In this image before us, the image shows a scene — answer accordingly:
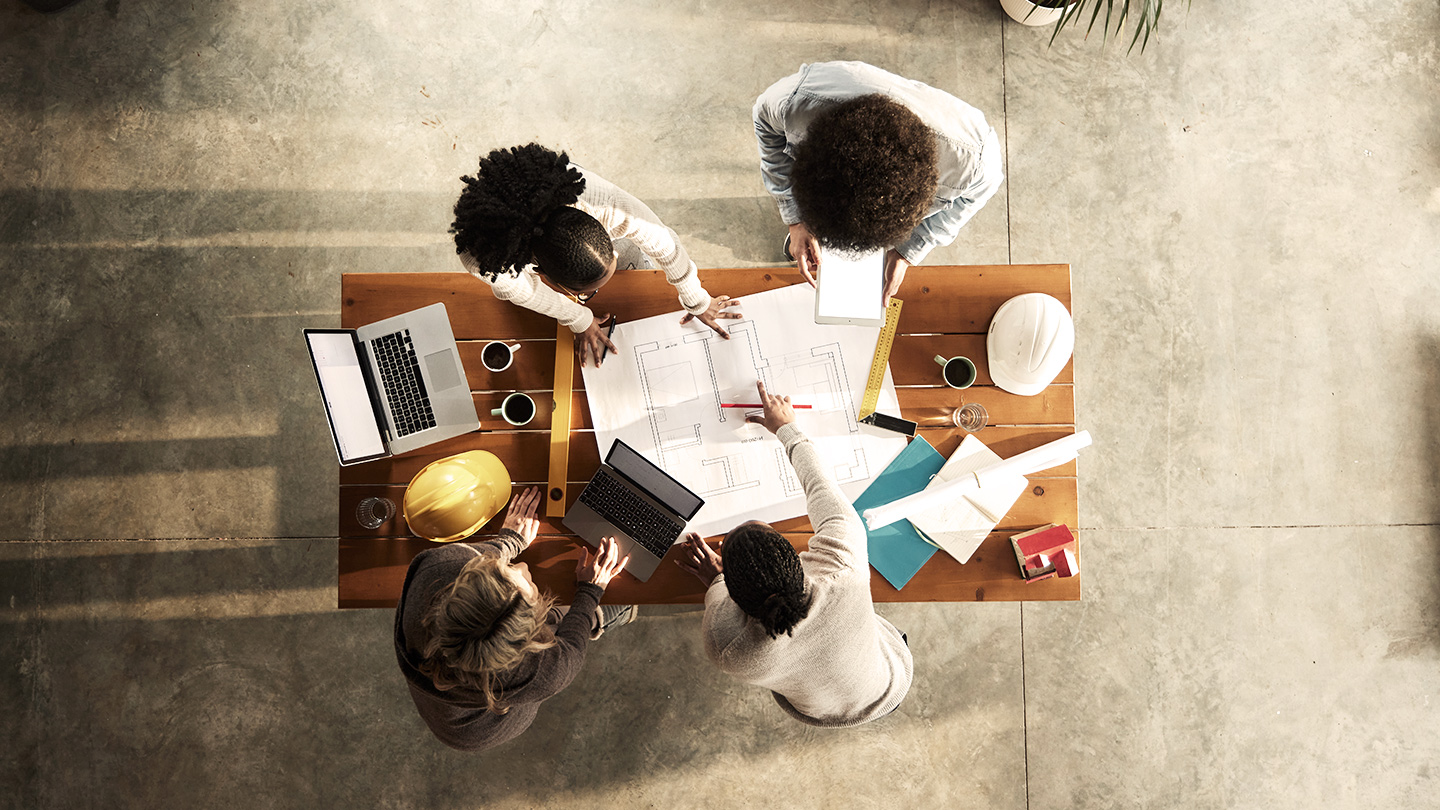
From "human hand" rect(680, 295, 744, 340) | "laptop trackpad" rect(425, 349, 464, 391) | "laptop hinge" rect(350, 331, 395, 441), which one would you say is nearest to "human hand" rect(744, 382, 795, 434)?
"human hand" rect(680, 295, 744, 340)

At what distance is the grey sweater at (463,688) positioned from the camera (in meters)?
1.47

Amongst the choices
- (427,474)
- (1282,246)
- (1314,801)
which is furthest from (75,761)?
(1282,246)

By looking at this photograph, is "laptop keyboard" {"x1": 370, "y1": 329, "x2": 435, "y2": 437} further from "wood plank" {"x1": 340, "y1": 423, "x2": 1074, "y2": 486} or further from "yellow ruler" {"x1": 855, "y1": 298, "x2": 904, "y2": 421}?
"yellow ruler" {"x1": 855, "y1": 298, "x2": 904, "y2": 421}

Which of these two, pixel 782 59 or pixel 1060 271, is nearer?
pixel 1060 271

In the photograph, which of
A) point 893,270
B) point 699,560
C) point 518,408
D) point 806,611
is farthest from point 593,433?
point 893,270

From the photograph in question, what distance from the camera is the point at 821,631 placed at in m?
1.47

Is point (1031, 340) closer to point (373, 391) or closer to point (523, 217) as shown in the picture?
point (523, 217)

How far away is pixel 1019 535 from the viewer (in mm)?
1678

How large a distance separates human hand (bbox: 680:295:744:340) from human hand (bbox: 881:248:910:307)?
1.21 ft

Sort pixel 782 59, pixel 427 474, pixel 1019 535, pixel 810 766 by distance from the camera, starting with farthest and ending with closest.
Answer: pixel 782 59 → pixel 810 766 → pixel 1019 535 → pixel 427 474

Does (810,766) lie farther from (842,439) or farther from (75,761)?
(75,761)

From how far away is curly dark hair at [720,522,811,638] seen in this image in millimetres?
1402

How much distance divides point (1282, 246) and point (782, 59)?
1.97 metres

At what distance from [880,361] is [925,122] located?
1.86 feet
